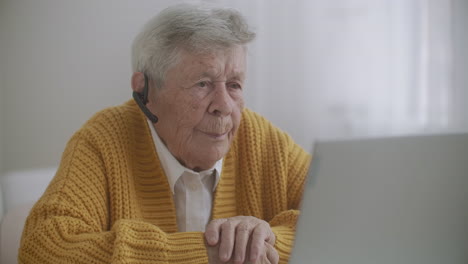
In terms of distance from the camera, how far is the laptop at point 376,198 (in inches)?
19.3

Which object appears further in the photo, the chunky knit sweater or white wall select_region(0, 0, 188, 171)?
white wall select_region(0, 0, 188, 171)

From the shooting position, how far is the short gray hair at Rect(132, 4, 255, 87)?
3.92 ft

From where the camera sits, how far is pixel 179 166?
130 centimetres

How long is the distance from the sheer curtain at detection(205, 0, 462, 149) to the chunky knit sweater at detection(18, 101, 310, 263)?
125 centimetres

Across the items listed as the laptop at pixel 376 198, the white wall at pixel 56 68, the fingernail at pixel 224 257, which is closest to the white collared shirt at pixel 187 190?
the fingernail at pixel 224 257

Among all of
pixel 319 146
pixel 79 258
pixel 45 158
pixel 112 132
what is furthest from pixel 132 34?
pixel 319 146

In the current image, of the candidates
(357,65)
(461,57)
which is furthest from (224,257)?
(461,57)

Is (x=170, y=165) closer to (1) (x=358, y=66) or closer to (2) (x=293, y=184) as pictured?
(2) (x=293, y=184)

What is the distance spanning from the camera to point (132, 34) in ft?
7.56

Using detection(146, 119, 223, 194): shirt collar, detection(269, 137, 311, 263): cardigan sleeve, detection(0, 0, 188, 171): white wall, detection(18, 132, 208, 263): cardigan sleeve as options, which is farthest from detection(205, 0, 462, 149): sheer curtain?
detection(18, 132, 208, 263): cardigan sleeve

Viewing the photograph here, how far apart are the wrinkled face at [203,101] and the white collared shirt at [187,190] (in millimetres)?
58

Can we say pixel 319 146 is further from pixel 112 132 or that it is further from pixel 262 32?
pixel 262 32

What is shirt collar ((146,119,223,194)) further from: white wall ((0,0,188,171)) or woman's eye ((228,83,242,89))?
white wall ((0,0,188,171))

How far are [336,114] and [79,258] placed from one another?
2000mm
